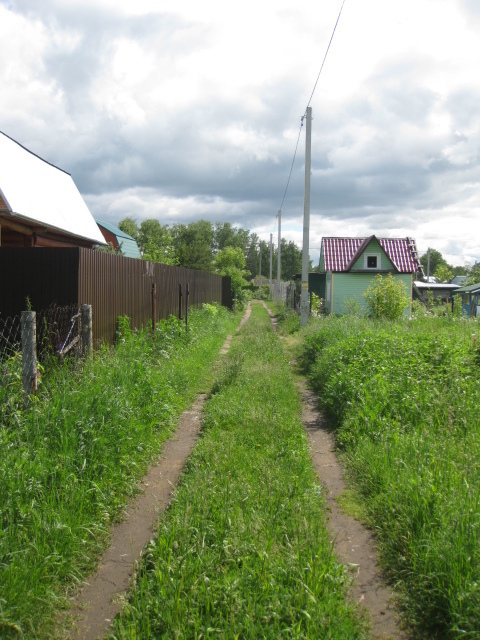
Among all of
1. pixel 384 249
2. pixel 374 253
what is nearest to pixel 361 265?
pixel 374 253

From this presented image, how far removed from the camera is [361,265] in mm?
30203

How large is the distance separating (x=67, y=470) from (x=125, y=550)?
2.78 ft

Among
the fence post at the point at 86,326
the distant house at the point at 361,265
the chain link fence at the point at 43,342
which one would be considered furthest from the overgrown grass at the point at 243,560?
the distant house at the point at 361,265

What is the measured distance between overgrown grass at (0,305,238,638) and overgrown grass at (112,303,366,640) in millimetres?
480

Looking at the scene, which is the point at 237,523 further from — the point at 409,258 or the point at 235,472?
the point at 409,258

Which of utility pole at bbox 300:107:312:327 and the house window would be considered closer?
utility pole at bbox 300:107:312:327

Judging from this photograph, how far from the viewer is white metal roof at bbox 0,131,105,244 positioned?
40.0 ft

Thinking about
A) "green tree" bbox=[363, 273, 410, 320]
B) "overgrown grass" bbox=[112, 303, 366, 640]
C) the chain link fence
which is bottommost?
"overgrown grass" bbox=[112, 303, 366, 640]

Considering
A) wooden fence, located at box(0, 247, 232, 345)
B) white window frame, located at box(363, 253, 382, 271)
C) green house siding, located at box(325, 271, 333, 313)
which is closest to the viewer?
wooden fence, located at box(0, 247, 232, 345)

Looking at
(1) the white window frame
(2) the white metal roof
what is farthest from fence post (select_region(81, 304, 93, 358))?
(1) the white window frame

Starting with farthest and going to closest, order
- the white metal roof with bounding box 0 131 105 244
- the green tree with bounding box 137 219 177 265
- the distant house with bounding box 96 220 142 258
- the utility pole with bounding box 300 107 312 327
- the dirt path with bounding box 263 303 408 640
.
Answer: the green tree with bounding box 137 219 177 265 → the distant house with bounding box 96 220 142 258 → the utility pole with bounding box 300 107 312 327 → the white metal roof with bounding box 0 131 105 244 → the dirt path with bounding box 263 303 408 640

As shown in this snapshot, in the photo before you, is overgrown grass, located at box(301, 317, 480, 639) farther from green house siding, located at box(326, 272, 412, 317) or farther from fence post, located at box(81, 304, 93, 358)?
green house siding, located at box(326, 272, 412, 317)

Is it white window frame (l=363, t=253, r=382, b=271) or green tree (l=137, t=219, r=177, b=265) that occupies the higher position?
green tree (l=137, t=219, r=177, b=265)

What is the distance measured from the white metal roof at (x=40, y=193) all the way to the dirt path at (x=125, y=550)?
790 cm
